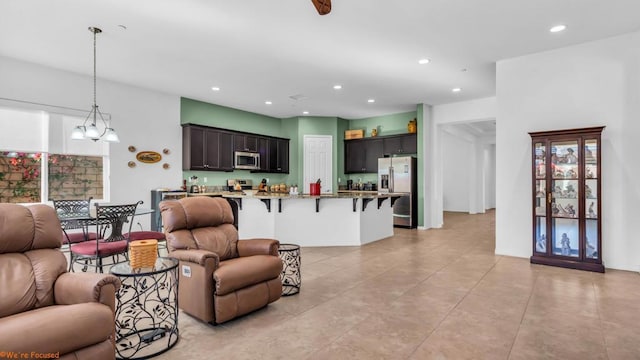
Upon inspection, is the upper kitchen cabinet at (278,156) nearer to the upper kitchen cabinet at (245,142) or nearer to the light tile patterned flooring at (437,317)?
the upper kitchen cabinet at (245,142)

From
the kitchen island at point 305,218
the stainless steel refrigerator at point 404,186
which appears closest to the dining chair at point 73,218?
the kitchen island at point 305,218

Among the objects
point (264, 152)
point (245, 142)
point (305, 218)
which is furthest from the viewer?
point (264, 152)

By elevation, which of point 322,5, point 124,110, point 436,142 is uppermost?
point 124,110

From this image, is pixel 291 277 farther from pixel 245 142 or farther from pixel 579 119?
pixel 245 142

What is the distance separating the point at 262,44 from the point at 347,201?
2.93 meters

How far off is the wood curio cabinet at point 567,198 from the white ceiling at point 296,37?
1379mm

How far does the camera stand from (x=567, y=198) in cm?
446

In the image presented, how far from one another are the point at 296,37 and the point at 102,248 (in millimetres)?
3343

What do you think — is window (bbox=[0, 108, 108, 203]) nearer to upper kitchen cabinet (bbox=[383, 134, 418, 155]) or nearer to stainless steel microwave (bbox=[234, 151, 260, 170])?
stainless steel microwave (bbox=[234, 151, 260, 170])

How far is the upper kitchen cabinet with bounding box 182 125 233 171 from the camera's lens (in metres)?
6.93

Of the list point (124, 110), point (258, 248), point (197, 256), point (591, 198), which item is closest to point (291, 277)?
point (258, 248)

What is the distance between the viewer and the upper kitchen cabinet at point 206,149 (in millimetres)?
6930

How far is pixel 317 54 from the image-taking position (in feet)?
15.8

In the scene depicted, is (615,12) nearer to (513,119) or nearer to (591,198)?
(513,119)
